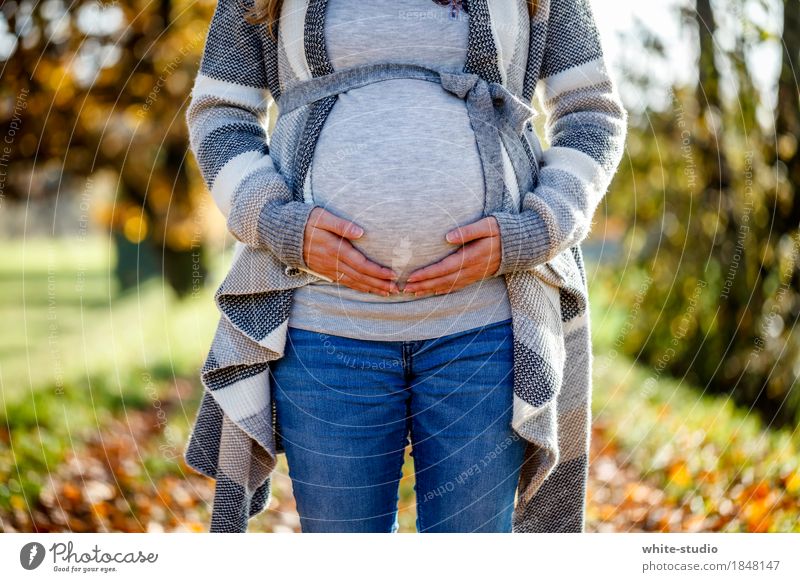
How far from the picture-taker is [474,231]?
4.85 ft

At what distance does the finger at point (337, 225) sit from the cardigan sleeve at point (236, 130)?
0.21 ft

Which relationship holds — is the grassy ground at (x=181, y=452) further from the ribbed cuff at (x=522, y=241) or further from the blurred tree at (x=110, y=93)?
the ribbed cuff at (x=522, y=241)

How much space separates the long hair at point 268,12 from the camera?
1565mm

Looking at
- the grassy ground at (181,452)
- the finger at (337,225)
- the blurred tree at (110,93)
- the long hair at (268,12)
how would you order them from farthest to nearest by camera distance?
the blurred tree at (110,93), the grassy ground at (181,452), the long hair at (268,12), the finger at (337,225)

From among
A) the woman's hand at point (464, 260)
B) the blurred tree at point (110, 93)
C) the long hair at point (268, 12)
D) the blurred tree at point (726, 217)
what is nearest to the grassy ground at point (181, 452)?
the blurred tree at point (726, 217)

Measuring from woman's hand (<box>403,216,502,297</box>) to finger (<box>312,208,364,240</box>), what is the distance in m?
0.12

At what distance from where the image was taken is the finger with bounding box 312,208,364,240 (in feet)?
4.81

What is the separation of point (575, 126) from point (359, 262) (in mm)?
529

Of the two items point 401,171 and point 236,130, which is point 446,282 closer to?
point 401,171

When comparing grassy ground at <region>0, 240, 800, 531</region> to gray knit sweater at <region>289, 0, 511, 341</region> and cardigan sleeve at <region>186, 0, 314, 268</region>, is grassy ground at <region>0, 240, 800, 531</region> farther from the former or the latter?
gray knit sweater at <region>289, 0, 511, 341</region>

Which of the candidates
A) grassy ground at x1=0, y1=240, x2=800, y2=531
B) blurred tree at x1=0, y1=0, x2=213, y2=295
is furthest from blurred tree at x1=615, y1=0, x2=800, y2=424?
blurred tree at x1=0, y1=0, x2=213, y2=295

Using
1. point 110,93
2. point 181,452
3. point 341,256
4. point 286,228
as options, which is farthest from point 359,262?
point 110,93

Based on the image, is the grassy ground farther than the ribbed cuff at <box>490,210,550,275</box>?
Yes

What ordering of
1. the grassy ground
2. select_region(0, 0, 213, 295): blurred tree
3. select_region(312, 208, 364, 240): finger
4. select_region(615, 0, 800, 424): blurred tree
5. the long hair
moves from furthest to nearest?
select_region(0, 0, 213, 295): blurred tree < select_region(615, 0, 800, 424): blurred tree < the grassy ground < the long hair < select_region(312, 208, 364, 240): finger
